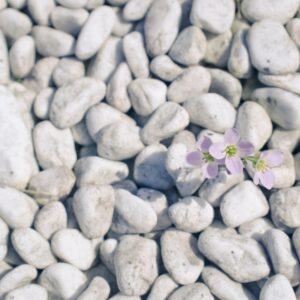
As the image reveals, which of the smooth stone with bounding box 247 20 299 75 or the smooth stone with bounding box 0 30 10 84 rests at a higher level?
the smooth stone with bounding box 247 20 299 75

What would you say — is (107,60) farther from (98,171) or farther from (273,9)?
(273,9)

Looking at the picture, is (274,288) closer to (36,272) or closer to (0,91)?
(36,272)

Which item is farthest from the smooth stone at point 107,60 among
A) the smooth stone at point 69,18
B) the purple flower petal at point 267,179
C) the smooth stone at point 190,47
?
the purple flower petal at point 267,179

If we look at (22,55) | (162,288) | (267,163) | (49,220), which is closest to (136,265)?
(162,288)

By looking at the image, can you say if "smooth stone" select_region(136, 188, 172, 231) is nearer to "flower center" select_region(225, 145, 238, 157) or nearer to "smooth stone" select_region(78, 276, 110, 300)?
"smooth stone" select_region(78, 276, 110, 300)

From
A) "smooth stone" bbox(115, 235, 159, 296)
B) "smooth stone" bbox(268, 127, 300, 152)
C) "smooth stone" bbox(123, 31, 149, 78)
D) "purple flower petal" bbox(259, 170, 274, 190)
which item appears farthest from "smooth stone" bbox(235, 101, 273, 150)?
"smooth stone" bbox(115, 235, 159, 296)

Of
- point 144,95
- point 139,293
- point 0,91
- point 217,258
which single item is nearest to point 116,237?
point 139,293
